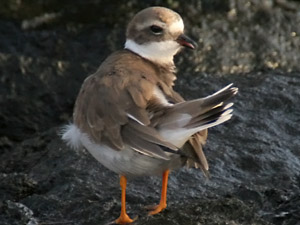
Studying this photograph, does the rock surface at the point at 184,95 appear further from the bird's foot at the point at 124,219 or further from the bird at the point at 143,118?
the bird at the point at 143,118

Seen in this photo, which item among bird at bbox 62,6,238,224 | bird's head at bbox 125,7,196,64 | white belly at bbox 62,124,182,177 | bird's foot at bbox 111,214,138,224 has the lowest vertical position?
bird's foot at bbox 111,214,138,224

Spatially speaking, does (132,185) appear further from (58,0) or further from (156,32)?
(58,0)

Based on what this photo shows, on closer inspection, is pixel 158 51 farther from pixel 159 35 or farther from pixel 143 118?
pixel 143 118

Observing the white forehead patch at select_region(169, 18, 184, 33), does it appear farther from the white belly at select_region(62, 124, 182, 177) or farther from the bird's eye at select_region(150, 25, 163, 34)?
the white belly at select_region(62, 124, 182, 177)

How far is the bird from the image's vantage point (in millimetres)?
6129

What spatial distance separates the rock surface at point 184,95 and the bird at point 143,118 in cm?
47

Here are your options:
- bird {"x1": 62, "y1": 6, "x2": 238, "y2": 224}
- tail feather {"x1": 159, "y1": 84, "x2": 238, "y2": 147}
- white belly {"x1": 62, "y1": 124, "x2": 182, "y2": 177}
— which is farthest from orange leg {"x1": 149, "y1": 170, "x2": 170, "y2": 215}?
tail feather {"x1": 159, "y1": 84, "x2": 238, "y2": 147}

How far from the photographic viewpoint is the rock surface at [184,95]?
23.6 ft

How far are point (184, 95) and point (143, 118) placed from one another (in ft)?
9.95

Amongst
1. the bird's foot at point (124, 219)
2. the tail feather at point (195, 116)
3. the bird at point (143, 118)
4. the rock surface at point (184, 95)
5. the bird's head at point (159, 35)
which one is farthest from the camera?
the bird's head at point (159, 35)

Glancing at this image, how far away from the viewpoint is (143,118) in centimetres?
638

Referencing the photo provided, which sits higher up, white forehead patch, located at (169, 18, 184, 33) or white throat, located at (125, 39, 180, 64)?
white forehead patch, located at (169, 18, 184, 33)

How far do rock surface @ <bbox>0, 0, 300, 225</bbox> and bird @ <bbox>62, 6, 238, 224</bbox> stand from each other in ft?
1.54

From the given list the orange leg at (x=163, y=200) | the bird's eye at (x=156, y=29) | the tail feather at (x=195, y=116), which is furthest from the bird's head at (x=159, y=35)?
the tail feather at (x=195, y=116)
